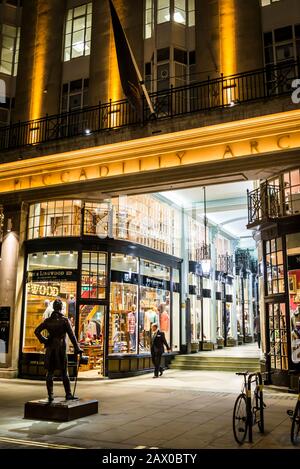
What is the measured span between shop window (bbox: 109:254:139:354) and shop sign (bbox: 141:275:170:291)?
64 cm

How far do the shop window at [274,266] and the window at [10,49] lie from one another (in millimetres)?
12215

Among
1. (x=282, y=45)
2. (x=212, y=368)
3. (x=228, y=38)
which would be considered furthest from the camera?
(x=212, y=368)

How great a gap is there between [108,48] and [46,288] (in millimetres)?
8617

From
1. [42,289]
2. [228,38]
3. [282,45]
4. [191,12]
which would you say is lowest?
[42,289]

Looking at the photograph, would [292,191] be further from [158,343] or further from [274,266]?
[158,343]

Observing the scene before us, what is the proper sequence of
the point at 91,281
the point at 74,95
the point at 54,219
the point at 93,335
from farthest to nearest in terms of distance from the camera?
the point at 74,95 → the point at 54,219 → the point at 91,281 → the point at 93,335

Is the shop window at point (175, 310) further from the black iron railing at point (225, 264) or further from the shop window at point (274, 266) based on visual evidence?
the shop window at point (274, 266)

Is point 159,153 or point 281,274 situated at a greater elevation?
point 159,153

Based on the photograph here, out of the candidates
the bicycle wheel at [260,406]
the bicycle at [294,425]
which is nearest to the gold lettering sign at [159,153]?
the bicycle wheel at [260,406]

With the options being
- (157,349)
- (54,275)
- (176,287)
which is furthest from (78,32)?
(157,349)

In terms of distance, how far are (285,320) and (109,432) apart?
6914 millimetres

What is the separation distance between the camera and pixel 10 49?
18.9 metres

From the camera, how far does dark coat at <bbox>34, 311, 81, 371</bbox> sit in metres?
9.16

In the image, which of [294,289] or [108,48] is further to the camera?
[108,48]
